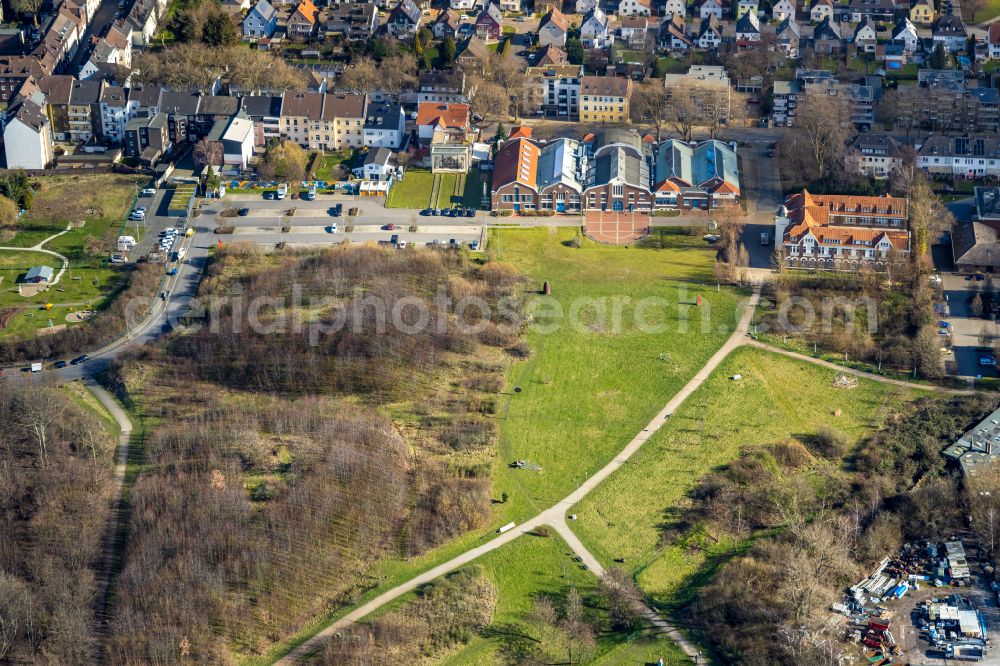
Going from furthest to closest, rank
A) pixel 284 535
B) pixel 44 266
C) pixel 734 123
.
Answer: pixel 734 123 < pixel 44 266 < pixel 284 535

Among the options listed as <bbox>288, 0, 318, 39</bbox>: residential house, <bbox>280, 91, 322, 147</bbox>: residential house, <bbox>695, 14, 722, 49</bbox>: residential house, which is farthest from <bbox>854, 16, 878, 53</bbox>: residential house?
<bbox>288, 0, 318, 39</bbox>: residential house

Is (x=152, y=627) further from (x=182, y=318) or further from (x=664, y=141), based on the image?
(x=664, y=141)

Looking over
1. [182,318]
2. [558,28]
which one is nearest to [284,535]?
[182,318]

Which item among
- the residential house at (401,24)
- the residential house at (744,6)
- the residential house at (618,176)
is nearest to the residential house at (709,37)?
the residential house at (744,6)

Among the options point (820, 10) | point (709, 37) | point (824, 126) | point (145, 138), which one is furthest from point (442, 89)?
point (820, 10)

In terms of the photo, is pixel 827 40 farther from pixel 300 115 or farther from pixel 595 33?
pixel 300 115
